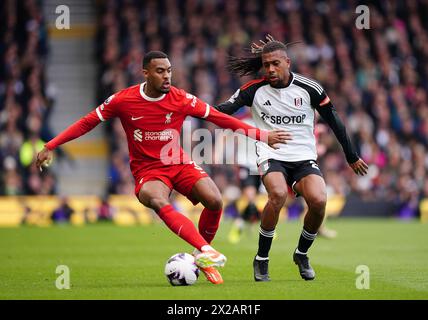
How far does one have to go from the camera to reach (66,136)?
9.56 metres

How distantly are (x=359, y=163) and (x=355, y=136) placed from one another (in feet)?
48.7

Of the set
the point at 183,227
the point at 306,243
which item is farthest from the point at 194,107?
the point at 306,243

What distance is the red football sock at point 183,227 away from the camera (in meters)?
9.05

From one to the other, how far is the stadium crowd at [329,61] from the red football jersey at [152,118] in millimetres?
13015

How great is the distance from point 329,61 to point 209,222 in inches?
688

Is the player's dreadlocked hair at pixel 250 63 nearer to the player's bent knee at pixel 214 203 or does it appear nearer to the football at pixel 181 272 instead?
the player's bent knee at pixel 214 203

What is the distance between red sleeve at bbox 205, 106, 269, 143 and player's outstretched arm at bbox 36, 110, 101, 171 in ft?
3.90

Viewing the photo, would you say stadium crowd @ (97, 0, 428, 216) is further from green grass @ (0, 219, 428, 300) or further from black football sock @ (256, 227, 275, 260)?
black football sock @ (256, 227, 275, 260)

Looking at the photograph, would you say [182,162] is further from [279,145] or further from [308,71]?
[308,71]


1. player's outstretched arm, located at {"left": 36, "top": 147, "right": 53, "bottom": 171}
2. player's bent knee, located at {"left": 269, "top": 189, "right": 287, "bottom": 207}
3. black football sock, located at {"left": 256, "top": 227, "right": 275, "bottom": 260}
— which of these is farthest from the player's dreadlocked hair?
player's outstretched arm, located at {"left": 36, "top": 147, "right": 53, "bottom": 171}

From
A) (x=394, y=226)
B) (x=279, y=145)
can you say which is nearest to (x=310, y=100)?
(x=279, y=145)

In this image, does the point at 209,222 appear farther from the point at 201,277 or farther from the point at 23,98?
the point at 23,98

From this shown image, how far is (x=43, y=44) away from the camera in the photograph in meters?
A: 25.8

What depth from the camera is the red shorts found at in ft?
31.5
